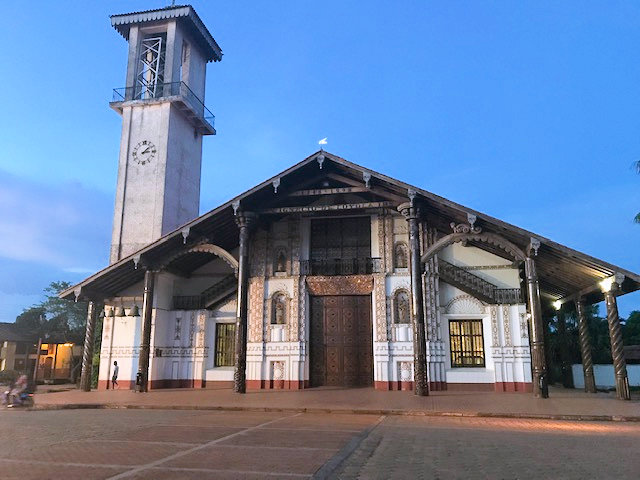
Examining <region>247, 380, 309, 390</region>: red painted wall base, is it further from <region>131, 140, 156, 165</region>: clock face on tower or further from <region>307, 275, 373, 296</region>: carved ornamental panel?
<region>131, 140, 156, 165</region>: clock face on tower

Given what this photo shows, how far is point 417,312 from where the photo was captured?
52.3 feet

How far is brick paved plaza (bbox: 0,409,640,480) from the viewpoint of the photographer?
5715 mm

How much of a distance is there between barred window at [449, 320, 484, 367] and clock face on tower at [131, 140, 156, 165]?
56.4 ft

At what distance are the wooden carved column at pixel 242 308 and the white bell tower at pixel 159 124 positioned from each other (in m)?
7.89

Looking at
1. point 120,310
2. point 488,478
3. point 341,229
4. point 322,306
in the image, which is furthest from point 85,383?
point 488,478

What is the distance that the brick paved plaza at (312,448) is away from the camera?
A: 571cm

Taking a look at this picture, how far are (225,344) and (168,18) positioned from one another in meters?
18.5

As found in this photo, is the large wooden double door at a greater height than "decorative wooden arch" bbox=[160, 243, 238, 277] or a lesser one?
lesser

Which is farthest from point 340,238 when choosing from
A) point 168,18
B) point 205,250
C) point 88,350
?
point 168,18

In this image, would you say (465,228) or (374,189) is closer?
(465,228)

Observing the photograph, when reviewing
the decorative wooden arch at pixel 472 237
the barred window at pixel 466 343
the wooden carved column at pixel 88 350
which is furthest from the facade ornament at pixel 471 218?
the wooden carved column at pixel 88 350

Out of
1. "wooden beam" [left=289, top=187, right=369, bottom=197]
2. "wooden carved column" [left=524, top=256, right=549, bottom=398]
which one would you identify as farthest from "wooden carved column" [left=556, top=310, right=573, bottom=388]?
"wooden beam" [left=289, top=187, right=369, bottom=197]

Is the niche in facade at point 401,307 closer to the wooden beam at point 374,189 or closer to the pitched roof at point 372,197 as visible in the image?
the pitched roof at point 372,197

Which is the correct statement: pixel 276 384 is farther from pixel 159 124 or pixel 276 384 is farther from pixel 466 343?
pixel 159 124
